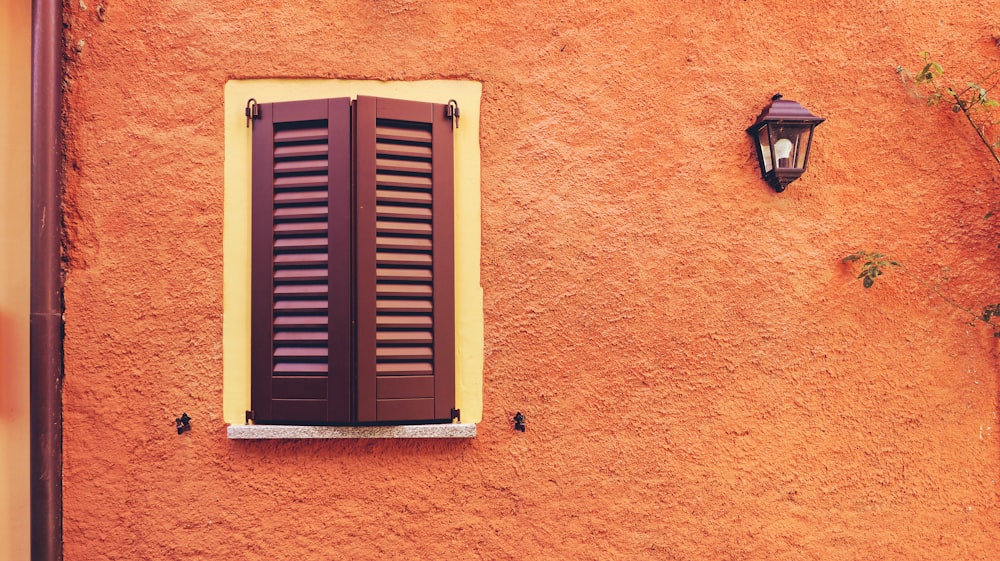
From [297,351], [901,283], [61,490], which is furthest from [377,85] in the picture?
[901,283]

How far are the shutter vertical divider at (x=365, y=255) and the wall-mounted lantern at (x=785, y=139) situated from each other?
1.77 m

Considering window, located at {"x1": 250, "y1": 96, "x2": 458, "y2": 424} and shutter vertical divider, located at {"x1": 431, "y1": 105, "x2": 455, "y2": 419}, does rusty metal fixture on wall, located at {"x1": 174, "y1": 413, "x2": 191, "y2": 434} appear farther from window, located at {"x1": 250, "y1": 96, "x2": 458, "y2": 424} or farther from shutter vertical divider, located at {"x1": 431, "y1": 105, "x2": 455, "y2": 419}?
shutter vertical divider, located at {"x1": 431, "y1": 105, "x2": 455, "y2": 419}

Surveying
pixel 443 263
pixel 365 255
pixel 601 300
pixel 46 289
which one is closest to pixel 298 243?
pixel 365 255

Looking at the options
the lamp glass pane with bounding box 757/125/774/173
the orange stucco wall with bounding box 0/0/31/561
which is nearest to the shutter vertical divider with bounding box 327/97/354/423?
the orange stucco wall with bounding box 0/0/31/561

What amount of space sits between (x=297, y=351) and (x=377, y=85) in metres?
1.26

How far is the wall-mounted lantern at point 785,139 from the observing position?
7.95 ft

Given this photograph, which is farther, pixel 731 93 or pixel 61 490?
pixel 731 93

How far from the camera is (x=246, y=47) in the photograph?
8.12 ft

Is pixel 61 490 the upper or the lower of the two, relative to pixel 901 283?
lower

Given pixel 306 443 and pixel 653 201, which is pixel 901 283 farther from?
pixel 306 443

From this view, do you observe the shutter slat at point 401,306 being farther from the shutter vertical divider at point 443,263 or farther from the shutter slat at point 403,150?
the shutter slat at point 403,150

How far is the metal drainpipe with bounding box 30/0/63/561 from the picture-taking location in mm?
2316

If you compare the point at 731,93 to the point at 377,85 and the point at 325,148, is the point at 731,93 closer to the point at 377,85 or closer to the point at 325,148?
the point at 377,85

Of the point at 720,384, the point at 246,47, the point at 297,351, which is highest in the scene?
the point at 246,47
